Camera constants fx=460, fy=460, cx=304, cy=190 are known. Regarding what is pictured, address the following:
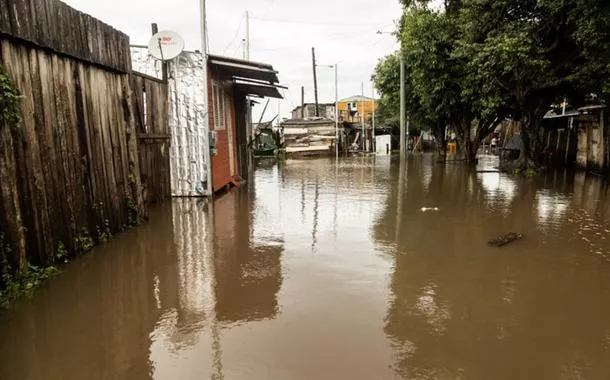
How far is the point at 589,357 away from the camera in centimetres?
325

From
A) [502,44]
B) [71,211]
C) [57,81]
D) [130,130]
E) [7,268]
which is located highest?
[502,44]

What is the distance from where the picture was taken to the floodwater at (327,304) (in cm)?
320

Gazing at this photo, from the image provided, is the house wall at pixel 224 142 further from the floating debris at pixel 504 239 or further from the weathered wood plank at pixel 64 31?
the floating debris at pixel 504 239

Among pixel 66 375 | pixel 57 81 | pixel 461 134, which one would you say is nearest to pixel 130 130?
pixel 57 81

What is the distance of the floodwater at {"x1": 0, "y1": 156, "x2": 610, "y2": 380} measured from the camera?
3.20m

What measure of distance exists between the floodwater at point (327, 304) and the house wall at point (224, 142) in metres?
3.49

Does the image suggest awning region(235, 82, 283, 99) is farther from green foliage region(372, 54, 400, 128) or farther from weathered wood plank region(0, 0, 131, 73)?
green foliage region(372, 54, 400, 128)

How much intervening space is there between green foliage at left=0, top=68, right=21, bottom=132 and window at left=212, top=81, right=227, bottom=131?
720 cm

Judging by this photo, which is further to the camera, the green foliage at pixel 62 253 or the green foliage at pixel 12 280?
the green foliage at pixel 62 253

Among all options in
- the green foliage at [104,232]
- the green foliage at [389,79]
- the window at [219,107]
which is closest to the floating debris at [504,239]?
the green foliage at [104,232]

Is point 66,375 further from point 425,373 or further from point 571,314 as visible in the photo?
point 571,314

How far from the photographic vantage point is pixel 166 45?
948 cm

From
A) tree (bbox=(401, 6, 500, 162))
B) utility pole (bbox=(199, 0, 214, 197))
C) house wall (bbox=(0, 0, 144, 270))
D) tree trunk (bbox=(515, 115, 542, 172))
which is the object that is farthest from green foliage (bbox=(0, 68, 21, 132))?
tree trunk (bbox=(515, 115, 542, 172))

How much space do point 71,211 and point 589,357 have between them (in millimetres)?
5314
